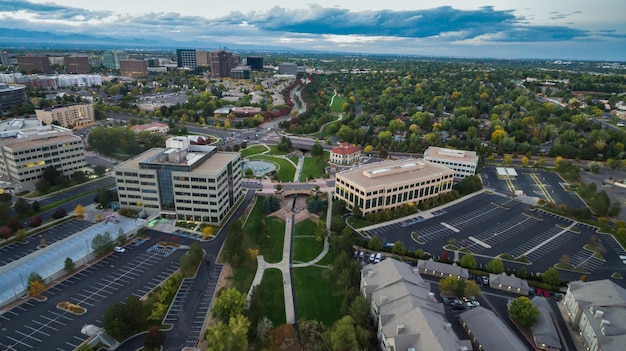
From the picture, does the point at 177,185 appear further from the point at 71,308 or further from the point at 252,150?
the point at 252,150

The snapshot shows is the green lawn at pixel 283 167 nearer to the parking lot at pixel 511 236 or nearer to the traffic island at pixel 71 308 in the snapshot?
the parking lot at pixel 511 236

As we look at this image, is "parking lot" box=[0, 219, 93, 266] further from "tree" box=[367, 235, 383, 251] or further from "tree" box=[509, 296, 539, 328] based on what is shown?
"tree" box=[509, 296, 539, 328]

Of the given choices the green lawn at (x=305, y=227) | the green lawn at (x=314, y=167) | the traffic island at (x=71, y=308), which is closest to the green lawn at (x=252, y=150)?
the green lawn at (x=314, y=167)

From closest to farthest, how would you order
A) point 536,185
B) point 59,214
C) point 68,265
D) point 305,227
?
point 68,265
point 59,214
point 305,227
point 536,185

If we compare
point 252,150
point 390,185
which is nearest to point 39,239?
point 390,185

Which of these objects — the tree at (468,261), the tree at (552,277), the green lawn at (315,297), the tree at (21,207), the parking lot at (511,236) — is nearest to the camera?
the green lawn at (315,297)

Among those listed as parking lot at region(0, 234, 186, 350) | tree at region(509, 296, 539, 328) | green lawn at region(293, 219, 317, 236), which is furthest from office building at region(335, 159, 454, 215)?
parking lot at region(0, 234, 186, 350)
